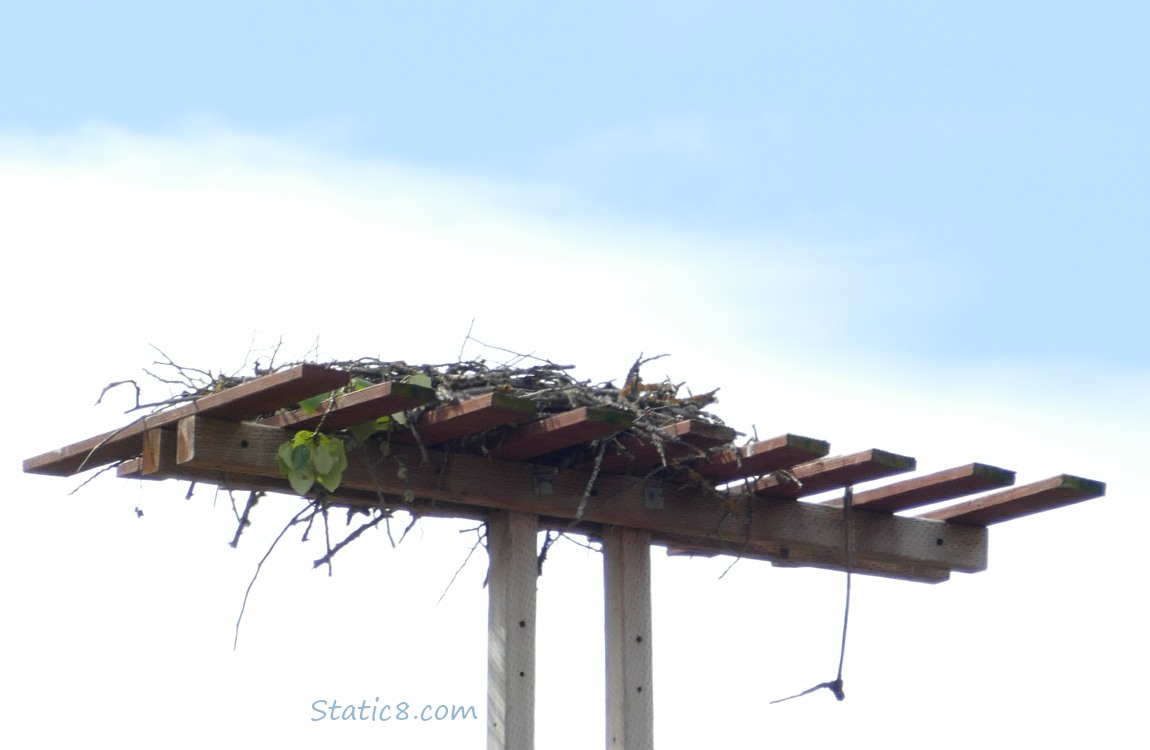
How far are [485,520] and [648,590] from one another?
576 millimetres

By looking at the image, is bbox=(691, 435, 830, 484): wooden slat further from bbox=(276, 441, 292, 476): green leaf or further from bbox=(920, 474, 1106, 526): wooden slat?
bbox=(276, 441, 292, 476): green leaf

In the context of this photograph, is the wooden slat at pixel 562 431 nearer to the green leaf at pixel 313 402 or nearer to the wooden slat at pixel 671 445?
the wooden slat at pixel 671 445

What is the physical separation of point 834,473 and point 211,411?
6.36 ft

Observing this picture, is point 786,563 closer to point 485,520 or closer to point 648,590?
point 648,590

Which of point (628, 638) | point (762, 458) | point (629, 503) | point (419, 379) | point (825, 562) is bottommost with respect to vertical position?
point (628, 638)

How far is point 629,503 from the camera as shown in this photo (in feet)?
17.7

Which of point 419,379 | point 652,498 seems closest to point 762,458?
point 652,498

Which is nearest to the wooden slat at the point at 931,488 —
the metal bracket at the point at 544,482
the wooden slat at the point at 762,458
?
the wooden slat at the point at 762,458

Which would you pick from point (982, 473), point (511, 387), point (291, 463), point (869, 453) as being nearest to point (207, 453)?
point (291, 463)

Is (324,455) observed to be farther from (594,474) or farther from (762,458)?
(762,458)

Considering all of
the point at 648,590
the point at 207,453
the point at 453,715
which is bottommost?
the point at 453,715

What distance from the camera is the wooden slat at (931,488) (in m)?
5.54

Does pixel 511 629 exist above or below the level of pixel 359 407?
below

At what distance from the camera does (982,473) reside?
18.1ft
